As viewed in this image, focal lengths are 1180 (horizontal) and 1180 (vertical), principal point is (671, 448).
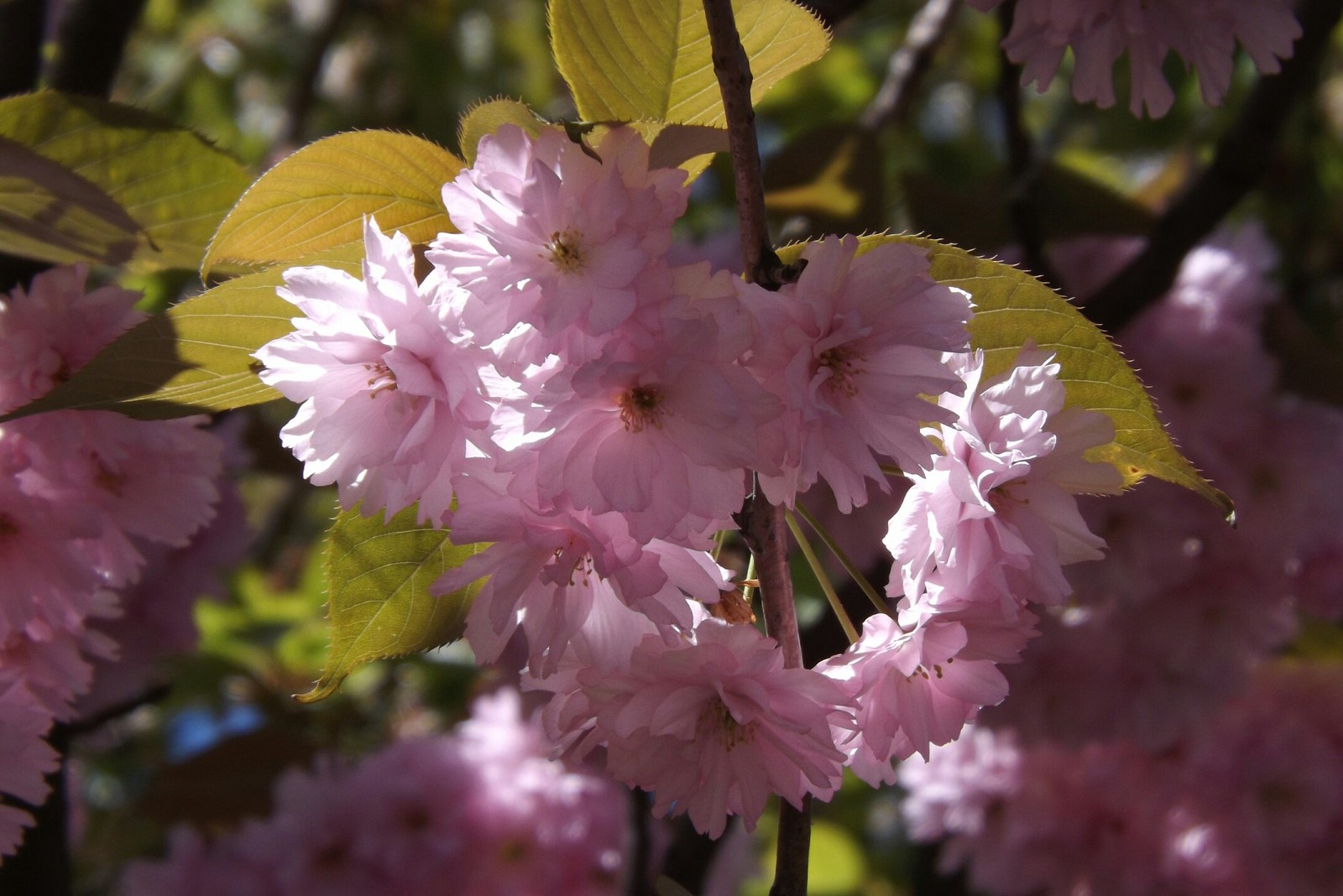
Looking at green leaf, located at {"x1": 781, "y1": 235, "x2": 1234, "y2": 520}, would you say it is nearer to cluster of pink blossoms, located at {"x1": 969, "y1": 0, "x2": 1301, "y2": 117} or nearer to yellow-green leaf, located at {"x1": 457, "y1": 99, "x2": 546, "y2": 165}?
yellow-green leaf, located at {"x1": 457, "y1": 99, "x2": 546, "y2": 165}

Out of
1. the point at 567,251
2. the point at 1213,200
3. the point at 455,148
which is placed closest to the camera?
the point at 567,251

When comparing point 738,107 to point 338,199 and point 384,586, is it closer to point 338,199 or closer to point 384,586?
point 338,199

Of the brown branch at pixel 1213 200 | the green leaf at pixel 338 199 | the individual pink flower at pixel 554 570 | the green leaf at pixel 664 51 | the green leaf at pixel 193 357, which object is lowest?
the brown branch at pixel 1213 200

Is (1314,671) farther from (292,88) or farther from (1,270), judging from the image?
(292,88)

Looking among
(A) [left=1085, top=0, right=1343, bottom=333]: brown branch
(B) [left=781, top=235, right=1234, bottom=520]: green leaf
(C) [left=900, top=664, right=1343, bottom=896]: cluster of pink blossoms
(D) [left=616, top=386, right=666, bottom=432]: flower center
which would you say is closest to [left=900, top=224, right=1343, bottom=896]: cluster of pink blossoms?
(C) [left=900, top=664, right=1343, bottom=896]: cluster of pink blossoms

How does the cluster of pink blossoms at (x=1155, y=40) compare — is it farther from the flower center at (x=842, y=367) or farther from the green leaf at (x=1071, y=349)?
the flower center at (x=842, y=367)

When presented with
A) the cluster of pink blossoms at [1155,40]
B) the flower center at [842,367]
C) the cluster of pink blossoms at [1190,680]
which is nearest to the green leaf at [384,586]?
the flower center at [842,367]

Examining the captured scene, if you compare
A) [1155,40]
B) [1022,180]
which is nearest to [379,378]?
[1155,40]
